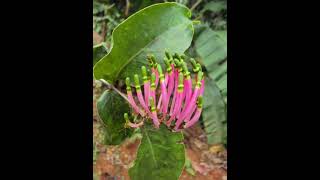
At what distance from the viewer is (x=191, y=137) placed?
5.65 ft

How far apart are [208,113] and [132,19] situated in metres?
0.73

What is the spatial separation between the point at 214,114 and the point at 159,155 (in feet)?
2.05

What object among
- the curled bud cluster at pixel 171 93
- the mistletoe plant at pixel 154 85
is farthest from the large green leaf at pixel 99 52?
the curled bud cluster at pixel 171 93

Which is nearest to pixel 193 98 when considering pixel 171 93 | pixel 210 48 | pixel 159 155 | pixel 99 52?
pixel 171 93

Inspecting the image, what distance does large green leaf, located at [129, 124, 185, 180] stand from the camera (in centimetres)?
103

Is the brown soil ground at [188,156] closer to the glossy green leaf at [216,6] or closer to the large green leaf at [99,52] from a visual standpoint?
the large green leaf at [99,52]

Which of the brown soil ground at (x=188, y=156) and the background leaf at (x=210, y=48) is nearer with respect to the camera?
the brown soil ground at (x=188, y=156)

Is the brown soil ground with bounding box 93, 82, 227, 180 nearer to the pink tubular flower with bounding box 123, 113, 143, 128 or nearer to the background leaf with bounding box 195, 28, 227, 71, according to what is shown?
the pink tubular flower with bounding box 123, 113, 143, 128

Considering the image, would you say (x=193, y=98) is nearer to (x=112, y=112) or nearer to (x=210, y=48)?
(x=112, y=112)

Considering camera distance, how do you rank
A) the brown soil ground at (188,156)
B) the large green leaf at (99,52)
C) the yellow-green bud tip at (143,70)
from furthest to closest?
the brown soil ground at (188,156) → the large green leaf at (99,52) → the yellow-green bud tip at (143,70)

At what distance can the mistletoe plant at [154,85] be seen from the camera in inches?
38.1

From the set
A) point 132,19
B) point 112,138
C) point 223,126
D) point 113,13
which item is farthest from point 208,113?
point 132,19

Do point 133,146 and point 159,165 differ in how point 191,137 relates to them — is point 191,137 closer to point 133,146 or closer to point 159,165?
point 133,146

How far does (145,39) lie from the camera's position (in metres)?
1.00
